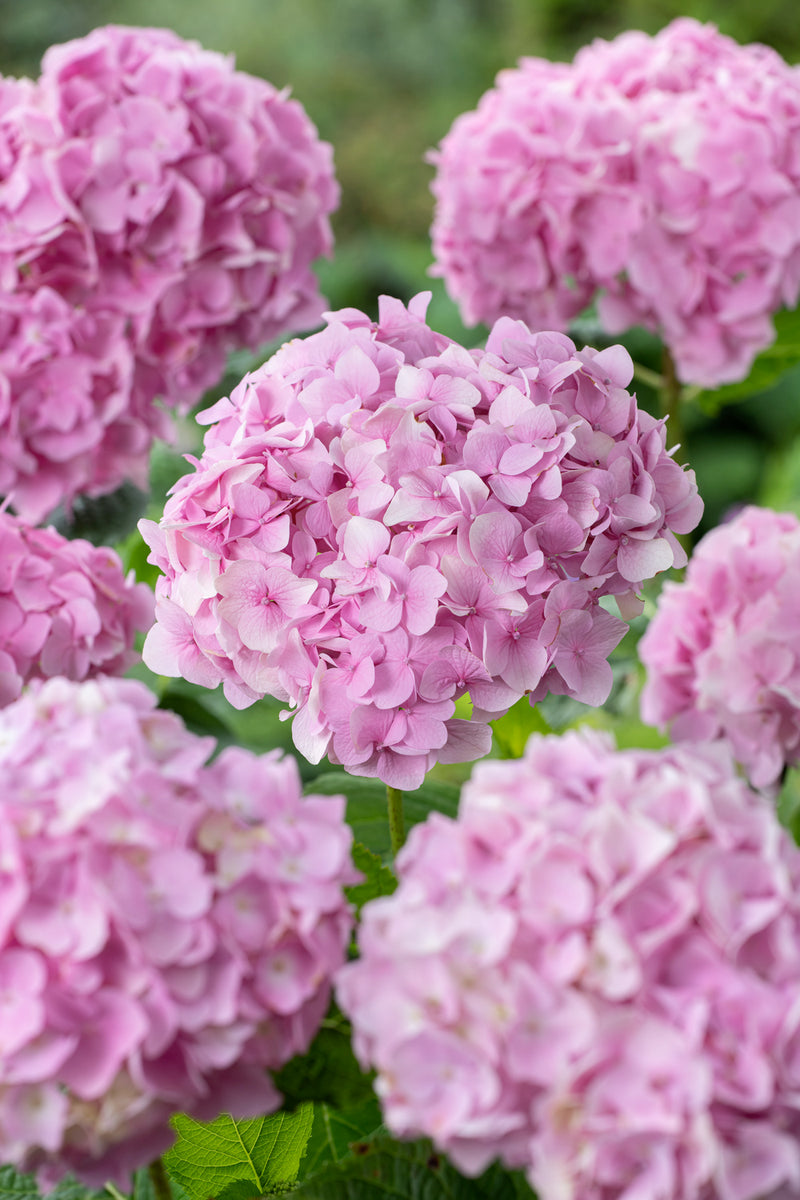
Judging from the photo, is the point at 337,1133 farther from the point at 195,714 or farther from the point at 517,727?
the point at 195,714

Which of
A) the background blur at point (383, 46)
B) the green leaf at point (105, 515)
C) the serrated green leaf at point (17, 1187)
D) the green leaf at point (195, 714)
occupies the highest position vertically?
the serrated green leaf at point (17, 1187)

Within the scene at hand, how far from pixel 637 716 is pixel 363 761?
51 centimetres

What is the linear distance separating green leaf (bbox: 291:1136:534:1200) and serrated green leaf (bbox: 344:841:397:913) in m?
0.09

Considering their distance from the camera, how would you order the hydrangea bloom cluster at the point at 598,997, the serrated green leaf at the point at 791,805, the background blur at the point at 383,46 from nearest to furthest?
the hydrangea bloom cluster at the point at 598,997 < the serrated green leaf at the point at 791,805 < the background blur at the point at 383,46

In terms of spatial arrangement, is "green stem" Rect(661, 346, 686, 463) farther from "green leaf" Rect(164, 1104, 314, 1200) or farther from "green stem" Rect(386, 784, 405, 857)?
"green leaf" Rect(164, 1104, 314, 1200)

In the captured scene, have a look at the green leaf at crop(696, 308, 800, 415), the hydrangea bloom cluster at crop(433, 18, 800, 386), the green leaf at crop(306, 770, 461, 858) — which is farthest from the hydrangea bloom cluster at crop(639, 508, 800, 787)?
the green leaf at crop(696, 308, 800, 415)

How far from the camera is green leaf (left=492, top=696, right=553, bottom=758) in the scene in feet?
2.67

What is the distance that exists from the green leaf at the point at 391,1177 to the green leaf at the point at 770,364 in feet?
2.79

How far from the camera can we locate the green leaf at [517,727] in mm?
812

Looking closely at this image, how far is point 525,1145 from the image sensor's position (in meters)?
0.31

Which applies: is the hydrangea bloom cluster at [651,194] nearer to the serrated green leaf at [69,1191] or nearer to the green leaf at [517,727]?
the green leaf at [517,727]

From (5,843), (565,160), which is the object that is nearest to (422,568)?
(5,843)

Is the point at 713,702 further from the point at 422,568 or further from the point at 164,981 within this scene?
the point at 164,981

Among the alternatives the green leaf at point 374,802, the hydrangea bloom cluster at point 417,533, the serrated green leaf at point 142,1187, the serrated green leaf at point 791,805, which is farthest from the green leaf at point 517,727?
the serrated green leaf at point 142,1187
